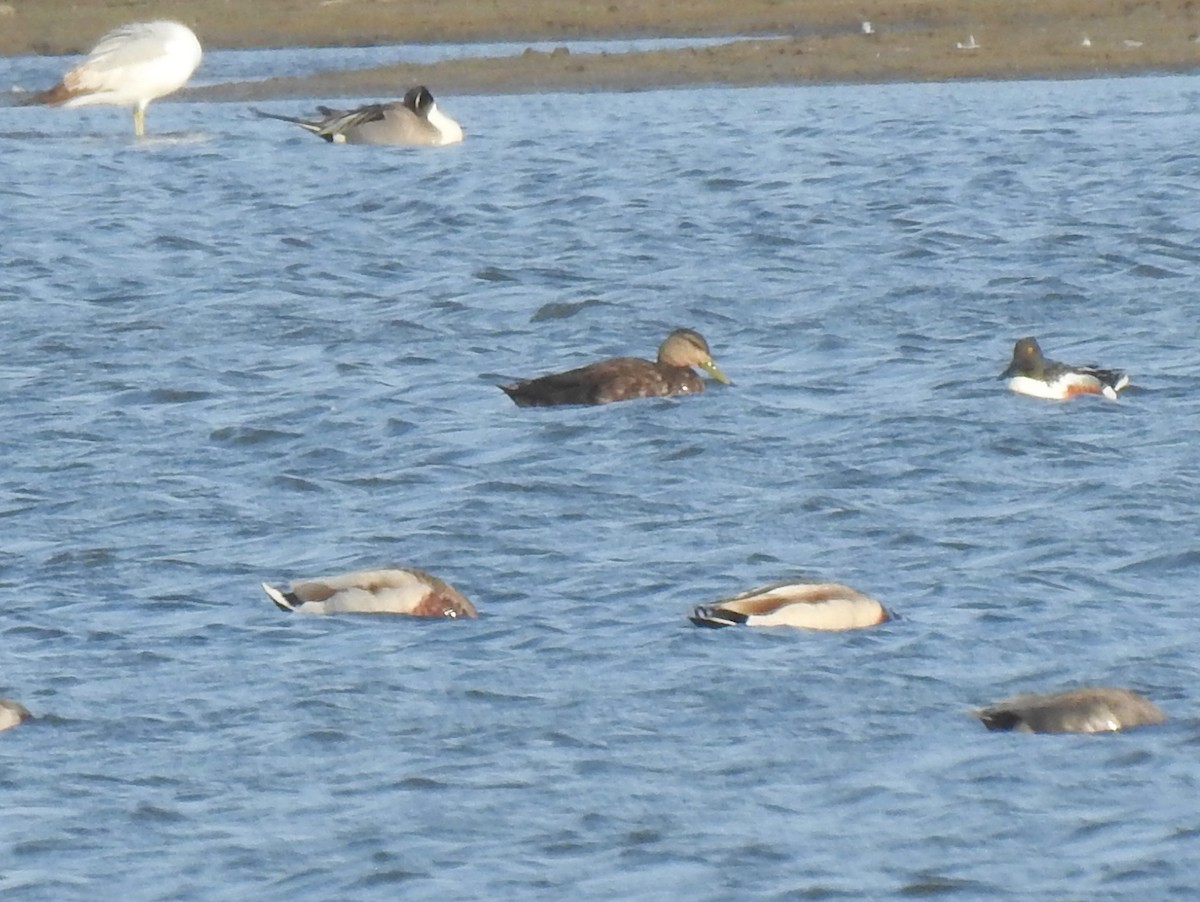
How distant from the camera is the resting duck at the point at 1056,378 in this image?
13.3 metres

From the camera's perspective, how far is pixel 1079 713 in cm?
809

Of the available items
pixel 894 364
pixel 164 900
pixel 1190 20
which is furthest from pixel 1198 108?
pixel 164 900

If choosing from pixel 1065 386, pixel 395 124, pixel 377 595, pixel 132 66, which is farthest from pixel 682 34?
pixel 377 595

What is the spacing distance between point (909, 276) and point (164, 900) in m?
11.2

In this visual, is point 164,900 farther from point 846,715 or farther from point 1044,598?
point 1044,598

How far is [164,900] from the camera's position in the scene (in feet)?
22.9

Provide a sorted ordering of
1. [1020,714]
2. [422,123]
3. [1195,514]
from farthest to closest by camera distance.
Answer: [422,123] < [1195,514] < [1020,714]

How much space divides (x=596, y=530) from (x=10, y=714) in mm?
3357

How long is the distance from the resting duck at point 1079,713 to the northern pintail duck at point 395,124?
53.6 feet

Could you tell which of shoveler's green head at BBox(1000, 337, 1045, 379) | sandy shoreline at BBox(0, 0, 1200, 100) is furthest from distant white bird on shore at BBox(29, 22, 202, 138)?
shoveler's green head at BBox(1000, 337, 1045, 379)

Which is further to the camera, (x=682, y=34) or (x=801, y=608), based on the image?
(x=682, y=34)

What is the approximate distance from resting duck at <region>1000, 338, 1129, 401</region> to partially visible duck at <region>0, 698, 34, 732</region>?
6500 millimetres

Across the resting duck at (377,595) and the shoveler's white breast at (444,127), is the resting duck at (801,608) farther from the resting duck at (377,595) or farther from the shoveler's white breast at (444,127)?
the shoveler's white breast at (444,127)

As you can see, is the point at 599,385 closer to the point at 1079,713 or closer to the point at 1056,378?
the point at 1056,378
